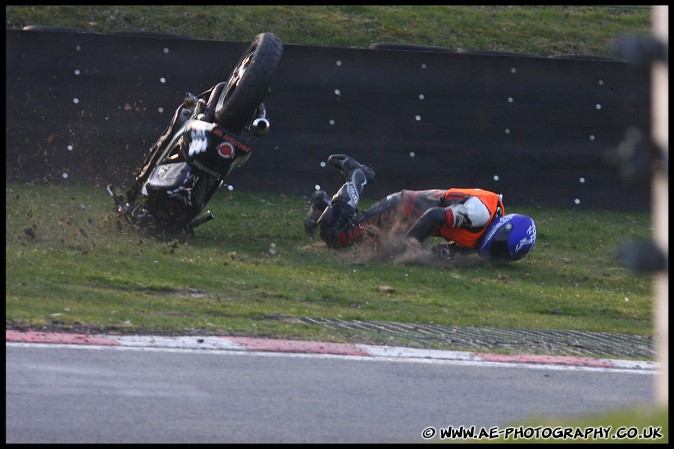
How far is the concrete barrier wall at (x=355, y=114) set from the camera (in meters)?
14.8

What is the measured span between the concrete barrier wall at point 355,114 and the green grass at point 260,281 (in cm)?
107

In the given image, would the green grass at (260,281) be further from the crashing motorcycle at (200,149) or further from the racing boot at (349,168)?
the racing boot at (349,168)

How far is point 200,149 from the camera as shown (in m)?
11.5

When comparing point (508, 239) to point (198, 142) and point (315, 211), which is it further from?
point (198, 142)

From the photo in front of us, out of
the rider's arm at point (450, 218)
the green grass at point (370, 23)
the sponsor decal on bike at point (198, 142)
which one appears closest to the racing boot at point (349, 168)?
the rider's arm at point (450, 218)

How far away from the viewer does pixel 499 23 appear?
72.8 feet

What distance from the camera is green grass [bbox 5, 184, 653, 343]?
27.8ft

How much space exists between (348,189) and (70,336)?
5.68 m

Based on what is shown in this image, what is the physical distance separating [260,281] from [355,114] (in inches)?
225

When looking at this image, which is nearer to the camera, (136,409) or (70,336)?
(136,409)

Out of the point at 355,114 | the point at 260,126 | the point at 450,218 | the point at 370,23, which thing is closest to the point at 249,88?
the point at 260,126

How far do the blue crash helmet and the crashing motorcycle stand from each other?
284 cm

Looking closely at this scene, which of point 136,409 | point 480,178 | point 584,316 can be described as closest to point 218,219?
point 480,178

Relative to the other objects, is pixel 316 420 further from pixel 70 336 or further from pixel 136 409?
pixel 70 336
